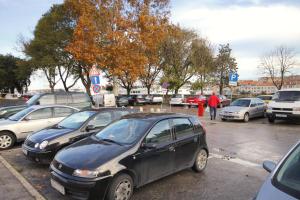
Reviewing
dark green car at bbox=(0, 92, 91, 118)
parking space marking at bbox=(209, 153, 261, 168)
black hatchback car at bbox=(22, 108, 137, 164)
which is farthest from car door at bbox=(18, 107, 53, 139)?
parking space marking at bbox=(209, 153, 261, 168)

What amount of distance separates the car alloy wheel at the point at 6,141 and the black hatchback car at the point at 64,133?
2510mm

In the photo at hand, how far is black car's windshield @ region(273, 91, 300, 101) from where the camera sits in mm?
15069

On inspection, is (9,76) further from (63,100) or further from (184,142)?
(184,142)

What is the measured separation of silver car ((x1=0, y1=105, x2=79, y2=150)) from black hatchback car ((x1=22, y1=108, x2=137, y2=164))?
2.39m

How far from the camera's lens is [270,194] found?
244 cm

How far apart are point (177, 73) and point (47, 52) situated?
56.8 feet

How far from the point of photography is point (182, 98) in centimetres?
3183

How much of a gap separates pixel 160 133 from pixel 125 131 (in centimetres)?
71

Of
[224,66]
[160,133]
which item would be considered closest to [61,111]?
[160,133]

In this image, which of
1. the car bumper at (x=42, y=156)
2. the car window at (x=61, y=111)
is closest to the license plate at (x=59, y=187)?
the car bumper at (x=42, y=156)

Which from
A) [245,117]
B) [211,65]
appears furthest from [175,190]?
[211,65]

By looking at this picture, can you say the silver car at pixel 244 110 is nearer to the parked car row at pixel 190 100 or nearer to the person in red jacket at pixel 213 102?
the person in red jacket at pixel 213 102

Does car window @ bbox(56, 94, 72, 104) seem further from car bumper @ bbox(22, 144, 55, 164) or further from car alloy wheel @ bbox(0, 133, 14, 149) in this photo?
car bumper @ bbox(22, 144, 55, 164)

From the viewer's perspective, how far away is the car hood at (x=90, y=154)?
448 centimetres
